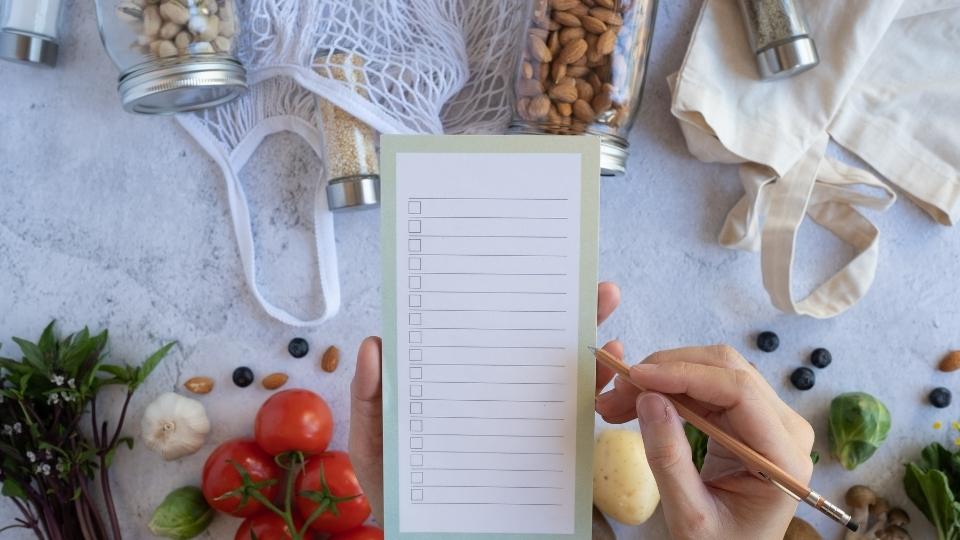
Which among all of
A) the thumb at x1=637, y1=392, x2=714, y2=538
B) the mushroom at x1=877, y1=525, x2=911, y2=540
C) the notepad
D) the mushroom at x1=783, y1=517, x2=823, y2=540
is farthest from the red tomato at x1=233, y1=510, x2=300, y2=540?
the mushroom at x1=877, y1=525, x2=911, y2=540

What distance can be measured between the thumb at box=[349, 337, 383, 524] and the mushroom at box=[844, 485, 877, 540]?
58 cm

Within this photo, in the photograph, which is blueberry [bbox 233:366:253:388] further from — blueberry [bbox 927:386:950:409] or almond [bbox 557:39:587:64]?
blueberry [bbox 927:386:950:409]

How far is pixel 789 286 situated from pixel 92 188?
0.84 meters

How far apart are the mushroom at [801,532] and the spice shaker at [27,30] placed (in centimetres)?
104

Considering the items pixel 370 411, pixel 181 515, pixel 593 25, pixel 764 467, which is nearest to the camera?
pixel 764 467

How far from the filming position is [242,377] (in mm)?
935

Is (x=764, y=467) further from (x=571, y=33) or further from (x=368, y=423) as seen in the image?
(x=571, y=33)

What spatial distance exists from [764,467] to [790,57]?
1.64 ft

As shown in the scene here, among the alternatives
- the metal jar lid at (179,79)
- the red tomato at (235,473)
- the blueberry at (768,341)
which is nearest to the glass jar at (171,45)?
the metal jar lid at (179,79)

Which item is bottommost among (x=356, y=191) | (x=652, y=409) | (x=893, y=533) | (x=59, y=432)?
(x=893, y=533)

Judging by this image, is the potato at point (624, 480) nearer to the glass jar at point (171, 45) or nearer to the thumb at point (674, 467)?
the thumb at point (674, 467)

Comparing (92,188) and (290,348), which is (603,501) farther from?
(92,188)

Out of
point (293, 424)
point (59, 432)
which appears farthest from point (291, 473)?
point (59, 432)

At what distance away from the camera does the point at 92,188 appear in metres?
0.95
